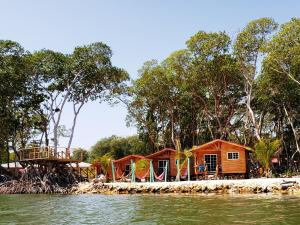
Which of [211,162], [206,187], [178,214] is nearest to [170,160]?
[211,162]

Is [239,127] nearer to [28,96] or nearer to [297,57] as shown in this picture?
[297,57]

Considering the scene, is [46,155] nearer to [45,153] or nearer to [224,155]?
[45,153]

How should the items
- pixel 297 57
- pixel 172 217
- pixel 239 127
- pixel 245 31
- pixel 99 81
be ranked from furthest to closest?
pixel 239 127 → pixel 99 81 → pixel 245 31 → pixel 297 57 → pixel 172 217

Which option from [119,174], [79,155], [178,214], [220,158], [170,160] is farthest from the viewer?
[79,155]

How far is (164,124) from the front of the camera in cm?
5334

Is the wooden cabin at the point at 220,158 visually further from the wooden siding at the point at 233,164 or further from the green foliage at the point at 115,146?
the green foliage at the point at 115,146

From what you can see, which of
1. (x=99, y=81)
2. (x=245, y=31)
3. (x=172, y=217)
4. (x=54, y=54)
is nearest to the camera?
(x=172, y=217)

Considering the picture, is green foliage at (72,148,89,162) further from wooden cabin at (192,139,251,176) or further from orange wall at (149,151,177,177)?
wooden cabin at (192,139,251,176)

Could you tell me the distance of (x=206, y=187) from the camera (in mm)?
26859

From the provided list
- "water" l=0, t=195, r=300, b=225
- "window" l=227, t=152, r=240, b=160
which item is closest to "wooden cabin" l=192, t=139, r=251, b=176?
"window" l=227, t=152, r=240, b=160

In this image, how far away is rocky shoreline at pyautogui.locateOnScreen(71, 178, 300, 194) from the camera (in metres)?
24.0

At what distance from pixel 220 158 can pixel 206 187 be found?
9.36m

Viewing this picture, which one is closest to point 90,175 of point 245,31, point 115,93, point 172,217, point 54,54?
point 115,93

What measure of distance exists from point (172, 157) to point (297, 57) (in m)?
13.8
